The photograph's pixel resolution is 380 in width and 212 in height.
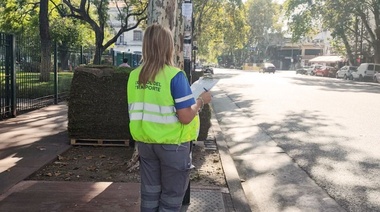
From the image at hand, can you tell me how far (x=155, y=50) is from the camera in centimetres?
282

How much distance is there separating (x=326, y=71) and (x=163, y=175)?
56078mm

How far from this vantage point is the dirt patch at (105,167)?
5.48m

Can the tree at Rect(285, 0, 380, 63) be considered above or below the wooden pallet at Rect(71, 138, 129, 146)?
above

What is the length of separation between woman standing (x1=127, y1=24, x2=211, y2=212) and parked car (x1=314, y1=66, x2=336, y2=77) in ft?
181

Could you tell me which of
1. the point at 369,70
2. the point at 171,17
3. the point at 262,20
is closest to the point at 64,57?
the point at 171,17

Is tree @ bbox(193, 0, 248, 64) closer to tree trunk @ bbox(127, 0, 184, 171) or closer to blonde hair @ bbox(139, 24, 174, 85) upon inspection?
tree trunk @ bbox(127, 0, 184, 171)

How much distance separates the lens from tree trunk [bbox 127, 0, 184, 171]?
5.19m

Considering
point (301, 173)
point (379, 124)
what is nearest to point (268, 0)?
point (379, 124)

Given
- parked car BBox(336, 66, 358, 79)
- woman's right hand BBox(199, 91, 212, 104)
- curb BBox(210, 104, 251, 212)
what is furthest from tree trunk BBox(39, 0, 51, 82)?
parked car BBox(336, 66, 358, 79)

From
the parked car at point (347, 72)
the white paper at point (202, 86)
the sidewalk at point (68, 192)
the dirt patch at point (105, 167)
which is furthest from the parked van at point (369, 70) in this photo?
the white paper at point (202, 86)

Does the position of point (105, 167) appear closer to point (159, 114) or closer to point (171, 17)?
point (171, 17)

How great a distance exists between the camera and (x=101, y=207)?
430cm

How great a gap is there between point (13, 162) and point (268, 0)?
75.2m

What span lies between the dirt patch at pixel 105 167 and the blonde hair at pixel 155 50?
286 cm
